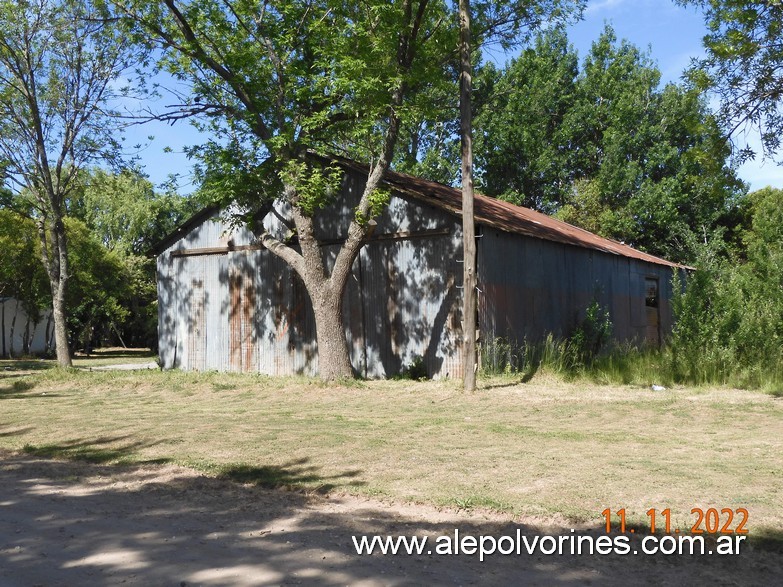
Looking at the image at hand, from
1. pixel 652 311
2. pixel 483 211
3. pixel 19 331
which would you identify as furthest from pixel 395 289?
pixel 19 331

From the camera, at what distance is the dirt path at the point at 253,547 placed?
4605 mm

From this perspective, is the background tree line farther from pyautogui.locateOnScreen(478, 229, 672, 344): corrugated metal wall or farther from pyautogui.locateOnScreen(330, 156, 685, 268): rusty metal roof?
pyautogui.locateOnScreen(478, 229, 672, 344): corrugated metal wall

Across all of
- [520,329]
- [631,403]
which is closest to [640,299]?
[520,329]

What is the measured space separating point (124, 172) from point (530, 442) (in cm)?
1895

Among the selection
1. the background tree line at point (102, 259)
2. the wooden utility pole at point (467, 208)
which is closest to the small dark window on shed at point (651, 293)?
the wooden utility pole at point (467, 208)

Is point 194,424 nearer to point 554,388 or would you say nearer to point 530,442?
point 530,442

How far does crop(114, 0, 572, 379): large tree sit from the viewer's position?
55.2 feet

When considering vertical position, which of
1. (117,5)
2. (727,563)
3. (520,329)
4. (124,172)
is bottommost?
(727,563)

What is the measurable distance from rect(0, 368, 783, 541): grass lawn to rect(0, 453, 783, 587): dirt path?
2.13 ft

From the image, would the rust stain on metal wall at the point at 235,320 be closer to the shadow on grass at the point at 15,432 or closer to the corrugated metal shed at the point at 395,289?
the corrugated metal shed at the point at 395,289

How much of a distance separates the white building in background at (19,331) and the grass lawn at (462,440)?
2349 centimetres

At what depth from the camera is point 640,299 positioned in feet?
84.3

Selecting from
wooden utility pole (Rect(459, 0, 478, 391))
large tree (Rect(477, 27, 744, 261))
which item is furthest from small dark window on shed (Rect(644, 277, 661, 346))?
wooden utility pole (Rect(459, 0, 478, 391))

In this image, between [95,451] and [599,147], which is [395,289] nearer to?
[95,451]
